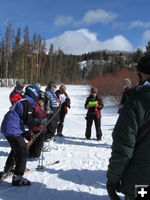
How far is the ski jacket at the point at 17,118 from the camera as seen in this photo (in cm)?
429

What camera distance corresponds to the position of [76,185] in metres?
4.62

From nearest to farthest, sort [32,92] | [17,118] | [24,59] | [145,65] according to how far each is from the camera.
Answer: [145,65] → [17,118] → [32,92] → [24,59]

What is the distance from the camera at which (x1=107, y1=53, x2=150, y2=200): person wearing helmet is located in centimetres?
203

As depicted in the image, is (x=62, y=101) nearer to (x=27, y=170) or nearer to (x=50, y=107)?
(x=50, y=107)

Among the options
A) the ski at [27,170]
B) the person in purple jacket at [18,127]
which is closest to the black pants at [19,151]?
the person in purple jacket at [18,127]

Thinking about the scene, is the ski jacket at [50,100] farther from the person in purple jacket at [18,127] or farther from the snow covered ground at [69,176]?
the person in purple jacket at [18,127]

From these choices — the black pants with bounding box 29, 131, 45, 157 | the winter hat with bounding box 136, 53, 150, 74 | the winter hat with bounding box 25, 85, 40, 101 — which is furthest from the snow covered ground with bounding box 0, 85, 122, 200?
the winter hat with bounding box 136, 53, 150, 74

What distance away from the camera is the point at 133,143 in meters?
2.08

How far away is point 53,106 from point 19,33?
51.1m

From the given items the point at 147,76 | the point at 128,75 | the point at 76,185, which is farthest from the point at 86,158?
the point at 128,75

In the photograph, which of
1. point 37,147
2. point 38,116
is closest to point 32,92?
point 38,116

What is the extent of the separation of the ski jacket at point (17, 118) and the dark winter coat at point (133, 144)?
2.47m

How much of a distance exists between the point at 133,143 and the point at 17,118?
8.89 feet

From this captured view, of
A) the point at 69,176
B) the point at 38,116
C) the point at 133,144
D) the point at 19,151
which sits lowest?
the point at 69,176
